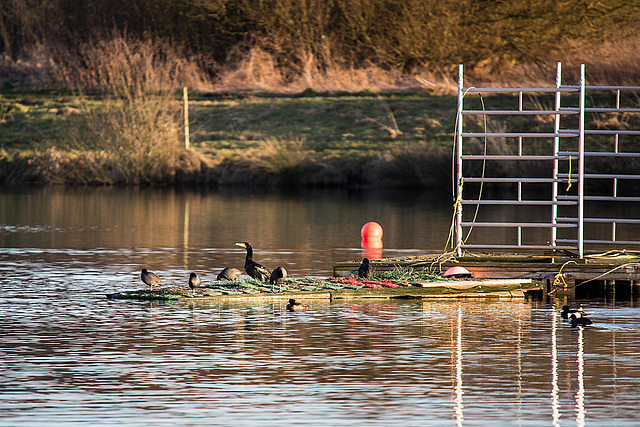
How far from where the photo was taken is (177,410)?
9703 mm

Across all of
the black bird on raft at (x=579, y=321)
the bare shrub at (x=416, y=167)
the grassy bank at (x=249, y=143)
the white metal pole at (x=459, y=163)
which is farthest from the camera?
the grassy bank at (x=249, y=143)

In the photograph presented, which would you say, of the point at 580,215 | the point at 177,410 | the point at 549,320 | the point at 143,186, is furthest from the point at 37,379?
the point at 143,186

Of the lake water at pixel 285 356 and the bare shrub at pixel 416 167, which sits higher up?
the bare shrub at pixel 416 167

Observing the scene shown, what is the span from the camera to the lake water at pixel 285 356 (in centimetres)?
974

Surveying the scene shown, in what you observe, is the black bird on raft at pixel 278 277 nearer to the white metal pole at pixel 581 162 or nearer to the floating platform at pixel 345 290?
the floating platform at pixel 345 290

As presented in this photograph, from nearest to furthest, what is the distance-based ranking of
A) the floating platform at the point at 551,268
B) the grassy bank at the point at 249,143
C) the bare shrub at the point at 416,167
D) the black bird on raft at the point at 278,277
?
the black bird on raft at the point at 278,277 < the floating platform at the point at 551,268 < the bare shrub at the point at 416,167 < the grassy bank at the point at 249,143

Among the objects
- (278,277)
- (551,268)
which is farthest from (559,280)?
(278,277)

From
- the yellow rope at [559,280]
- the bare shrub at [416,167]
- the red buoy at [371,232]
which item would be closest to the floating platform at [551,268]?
the yellow rope at [559,280]

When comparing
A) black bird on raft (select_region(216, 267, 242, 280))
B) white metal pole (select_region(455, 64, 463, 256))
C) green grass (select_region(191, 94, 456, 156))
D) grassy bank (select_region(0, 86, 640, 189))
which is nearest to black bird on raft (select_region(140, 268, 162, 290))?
Answer: black bird on raft (select_region(216, 267, 242, 280))

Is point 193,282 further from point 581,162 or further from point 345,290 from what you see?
point 581,162

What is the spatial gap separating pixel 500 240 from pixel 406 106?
21977 mm

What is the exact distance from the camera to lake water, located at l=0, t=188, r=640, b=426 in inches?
384

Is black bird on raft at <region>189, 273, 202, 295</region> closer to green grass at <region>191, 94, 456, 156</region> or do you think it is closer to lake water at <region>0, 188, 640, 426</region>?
lake water at <region>0, 188, 640, 426</region>

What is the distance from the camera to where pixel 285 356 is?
12.0 metres
